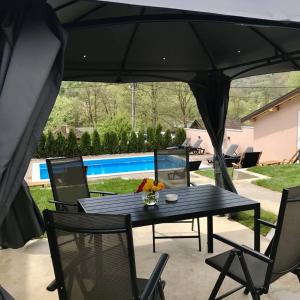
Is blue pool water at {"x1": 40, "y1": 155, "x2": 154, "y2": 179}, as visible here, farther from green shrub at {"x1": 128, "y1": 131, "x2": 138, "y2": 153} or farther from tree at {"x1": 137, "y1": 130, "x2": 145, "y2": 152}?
tree at {"x1": 137, "y1": 130, "x2": 145, "y2": 152}

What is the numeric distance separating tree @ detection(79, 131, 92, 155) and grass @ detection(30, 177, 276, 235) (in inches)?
319

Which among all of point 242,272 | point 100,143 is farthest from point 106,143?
point 242,272

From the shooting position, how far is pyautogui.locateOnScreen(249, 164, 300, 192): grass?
23.8ft

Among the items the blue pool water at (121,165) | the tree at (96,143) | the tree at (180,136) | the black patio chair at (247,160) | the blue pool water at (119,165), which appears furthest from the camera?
the tree at (180,136)

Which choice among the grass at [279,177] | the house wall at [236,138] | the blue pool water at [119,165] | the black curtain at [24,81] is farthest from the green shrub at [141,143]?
the black curtain at [24,81]

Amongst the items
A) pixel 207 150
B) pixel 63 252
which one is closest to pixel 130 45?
pixel 63 252

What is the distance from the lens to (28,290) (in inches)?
126

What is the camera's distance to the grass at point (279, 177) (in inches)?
285

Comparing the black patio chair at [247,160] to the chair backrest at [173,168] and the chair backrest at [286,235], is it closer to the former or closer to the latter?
the chair backrest at [173,168]

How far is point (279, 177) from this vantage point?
8102mm

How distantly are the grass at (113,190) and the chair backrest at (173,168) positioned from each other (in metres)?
1.16

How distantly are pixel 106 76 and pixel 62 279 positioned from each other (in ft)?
14.1

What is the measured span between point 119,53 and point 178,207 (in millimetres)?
2905

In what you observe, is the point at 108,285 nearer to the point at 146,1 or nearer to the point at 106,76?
the point at 146,1
